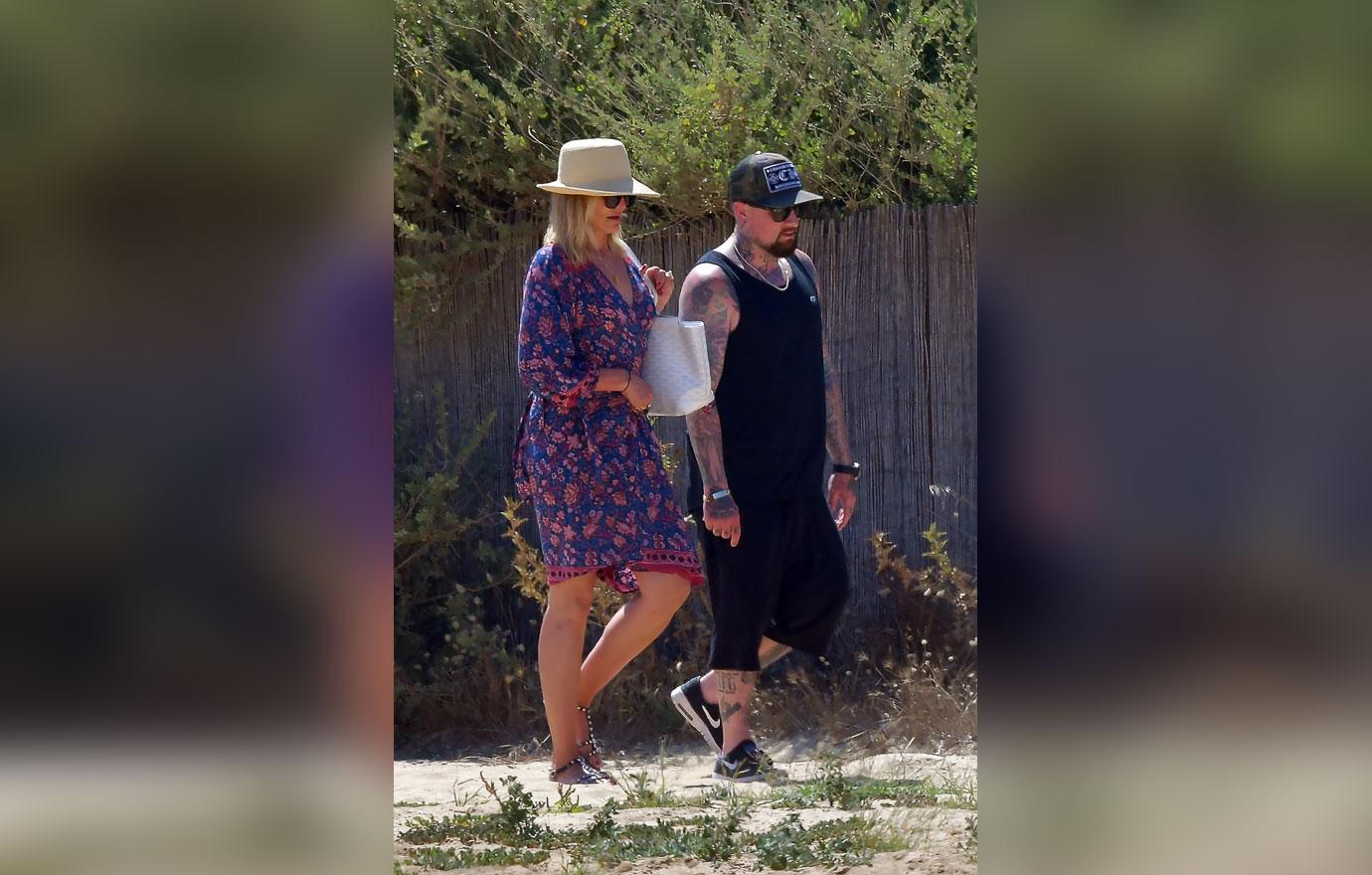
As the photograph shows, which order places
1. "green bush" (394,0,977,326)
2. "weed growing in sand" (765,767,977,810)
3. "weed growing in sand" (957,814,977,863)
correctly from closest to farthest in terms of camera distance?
"weed growing in sand" (957,814,977,863), "weed growing in sand" (765,767,977,810), "green bush" (394,0,977,326)

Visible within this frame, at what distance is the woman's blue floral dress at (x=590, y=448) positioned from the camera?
5.06 m

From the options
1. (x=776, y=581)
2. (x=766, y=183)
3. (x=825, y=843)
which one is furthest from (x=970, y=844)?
(x=766, y=183)

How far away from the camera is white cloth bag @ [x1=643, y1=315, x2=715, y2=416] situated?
508 centimetres

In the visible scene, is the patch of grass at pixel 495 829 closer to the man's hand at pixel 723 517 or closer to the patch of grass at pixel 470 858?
the patch of grass at pixel 470 858

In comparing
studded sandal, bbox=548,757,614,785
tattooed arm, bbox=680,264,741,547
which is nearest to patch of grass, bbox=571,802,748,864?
studded sandal, bbox=548,757,614,785

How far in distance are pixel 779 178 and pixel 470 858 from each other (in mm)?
2529

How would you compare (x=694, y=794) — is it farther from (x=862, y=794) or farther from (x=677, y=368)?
(x=677, y=368)

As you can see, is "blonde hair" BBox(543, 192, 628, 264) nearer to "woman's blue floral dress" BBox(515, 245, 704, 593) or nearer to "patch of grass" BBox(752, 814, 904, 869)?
"woman's blue floral dress" BBox(515, 245, 704, 593)

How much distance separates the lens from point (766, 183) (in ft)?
17.7
